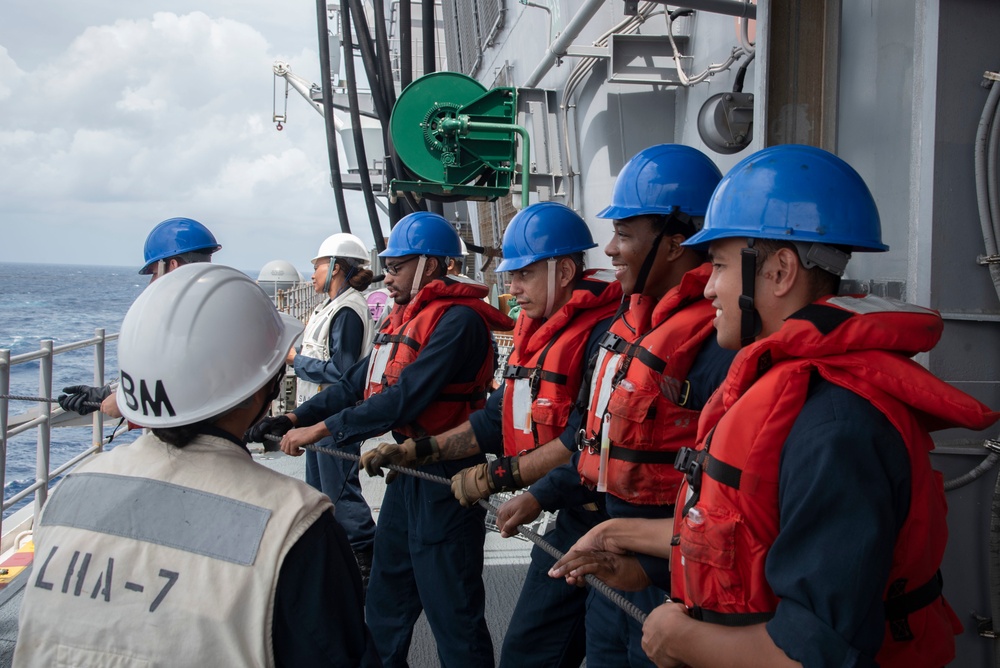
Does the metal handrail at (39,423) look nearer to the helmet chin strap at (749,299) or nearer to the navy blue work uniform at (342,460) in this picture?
the navy blue work uniform at (342,460)

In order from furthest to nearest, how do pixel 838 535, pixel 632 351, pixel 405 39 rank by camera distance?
pixel 405 39 < pixel 632 351 < pixel 838 535

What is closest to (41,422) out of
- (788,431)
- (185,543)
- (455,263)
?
(455,263)

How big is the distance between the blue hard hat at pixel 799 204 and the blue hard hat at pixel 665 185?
2.60 feet

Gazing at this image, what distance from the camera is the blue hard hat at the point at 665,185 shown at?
256 cm

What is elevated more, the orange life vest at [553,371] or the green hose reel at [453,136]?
the green hose reel at [453,136]

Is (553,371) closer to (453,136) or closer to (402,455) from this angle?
(402,455)

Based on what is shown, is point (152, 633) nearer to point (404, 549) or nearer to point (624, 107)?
point (404, 549)

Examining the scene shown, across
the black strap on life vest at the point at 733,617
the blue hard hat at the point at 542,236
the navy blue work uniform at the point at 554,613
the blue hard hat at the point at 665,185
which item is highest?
the blue hard hat at the point at 665,185

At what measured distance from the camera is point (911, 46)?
8.29 ft

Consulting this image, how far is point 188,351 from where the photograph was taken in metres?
1.53

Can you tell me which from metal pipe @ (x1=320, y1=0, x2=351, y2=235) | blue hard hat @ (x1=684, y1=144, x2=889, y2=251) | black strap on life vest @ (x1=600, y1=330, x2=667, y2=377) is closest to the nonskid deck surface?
black strap on life vest @ (x1=600, y1=330, x2=667, y2=377)

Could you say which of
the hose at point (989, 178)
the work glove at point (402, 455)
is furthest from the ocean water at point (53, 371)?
the hose at point (989, 178)

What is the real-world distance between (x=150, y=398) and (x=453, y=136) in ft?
18.8

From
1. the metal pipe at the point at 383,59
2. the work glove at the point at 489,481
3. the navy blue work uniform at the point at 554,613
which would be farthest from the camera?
the metal pipe at the point at 383,59
